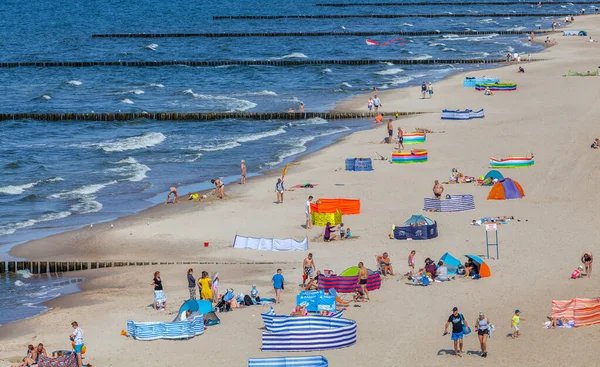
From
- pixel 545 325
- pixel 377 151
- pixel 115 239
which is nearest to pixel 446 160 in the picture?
pixel 377 151

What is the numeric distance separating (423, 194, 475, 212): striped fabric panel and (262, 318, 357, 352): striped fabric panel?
49.3ft

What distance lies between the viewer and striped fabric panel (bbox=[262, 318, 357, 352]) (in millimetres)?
27188

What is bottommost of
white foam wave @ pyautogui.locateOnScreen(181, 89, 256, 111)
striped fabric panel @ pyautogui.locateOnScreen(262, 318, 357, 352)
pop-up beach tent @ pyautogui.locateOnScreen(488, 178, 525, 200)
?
striped fabric panel @ pyautogui.locateOnScreen(262, 318, 357, 352)

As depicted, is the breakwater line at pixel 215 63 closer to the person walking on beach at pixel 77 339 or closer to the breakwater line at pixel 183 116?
the breakwater line at pixel 183 116

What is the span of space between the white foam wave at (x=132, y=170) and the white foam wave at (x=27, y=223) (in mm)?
7382

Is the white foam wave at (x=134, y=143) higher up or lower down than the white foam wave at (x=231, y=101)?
lower down

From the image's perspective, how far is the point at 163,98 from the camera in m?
82.9

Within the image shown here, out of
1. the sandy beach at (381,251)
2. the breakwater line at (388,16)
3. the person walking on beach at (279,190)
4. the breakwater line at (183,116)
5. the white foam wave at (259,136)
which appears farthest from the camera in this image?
the breakwater line at (388,16)

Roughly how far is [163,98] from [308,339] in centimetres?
5791

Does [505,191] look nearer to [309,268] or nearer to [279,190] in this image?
[279,190]

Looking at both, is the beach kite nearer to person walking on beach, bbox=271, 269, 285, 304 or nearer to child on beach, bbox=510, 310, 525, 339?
person walking on beach, bbox=271, 269, 285, 304

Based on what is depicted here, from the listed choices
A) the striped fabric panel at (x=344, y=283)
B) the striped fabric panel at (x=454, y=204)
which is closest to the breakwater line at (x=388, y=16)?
the striped fabric panel at (x=454, y=204)

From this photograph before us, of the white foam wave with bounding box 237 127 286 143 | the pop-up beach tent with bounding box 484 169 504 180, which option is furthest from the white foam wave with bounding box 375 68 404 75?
the pop-up beach tent with bounding box 484 169 504 180

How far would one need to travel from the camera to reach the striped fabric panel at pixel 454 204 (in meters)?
41.5
